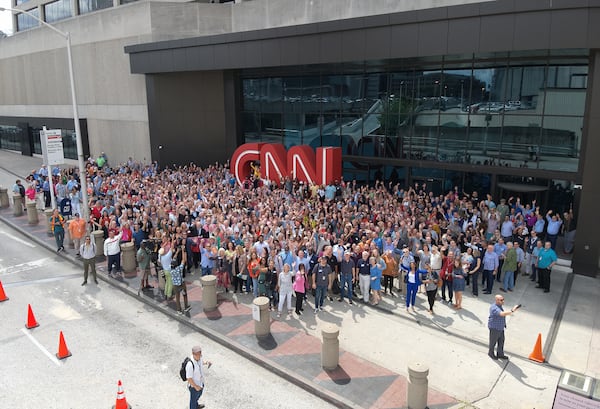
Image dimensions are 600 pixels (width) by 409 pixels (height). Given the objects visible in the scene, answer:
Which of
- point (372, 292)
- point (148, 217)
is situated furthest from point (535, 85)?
point (148, 217)

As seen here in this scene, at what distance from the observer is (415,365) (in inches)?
334

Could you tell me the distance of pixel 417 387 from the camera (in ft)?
27.3

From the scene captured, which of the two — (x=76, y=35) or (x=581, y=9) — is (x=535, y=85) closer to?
(x=581, y=9)

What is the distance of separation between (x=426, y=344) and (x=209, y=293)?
5.55 meters

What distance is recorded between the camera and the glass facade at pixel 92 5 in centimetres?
3516

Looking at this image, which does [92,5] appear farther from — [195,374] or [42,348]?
[195,374]

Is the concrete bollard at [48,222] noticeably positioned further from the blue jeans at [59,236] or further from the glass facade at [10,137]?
the glass facade at [10,137]

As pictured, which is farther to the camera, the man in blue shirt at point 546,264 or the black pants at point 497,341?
the man in blue shirt at point 546,264

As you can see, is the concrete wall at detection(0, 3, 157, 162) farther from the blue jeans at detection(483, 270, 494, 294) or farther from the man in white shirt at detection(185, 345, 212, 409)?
the man in white shirt at detection(185, 345, 212, 409)

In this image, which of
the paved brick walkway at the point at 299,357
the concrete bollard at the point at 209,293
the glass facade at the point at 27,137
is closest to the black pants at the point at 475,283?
the paved brick walkway at the point at 299,357

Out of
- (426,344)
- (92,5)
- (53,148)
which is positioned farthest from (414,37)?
(92,5)

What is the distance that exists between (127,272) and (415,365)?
10212 mm

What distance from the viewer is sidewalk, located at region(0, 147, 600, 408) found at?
916 cm

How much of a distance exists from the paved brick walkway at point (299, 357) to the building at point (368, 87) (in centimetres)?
948
